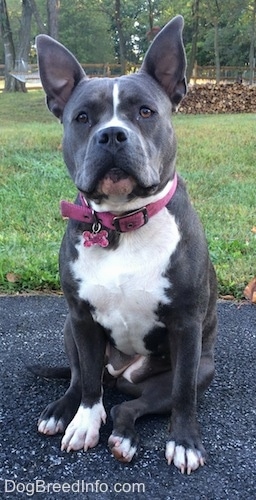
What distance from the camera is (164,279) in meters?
2.32

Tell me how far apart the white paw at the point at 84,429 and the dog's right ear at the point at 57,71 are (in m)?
1.24

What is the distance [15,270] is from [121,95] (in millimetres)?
2272

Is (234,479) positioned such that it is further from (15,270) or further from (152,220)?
(15,270)

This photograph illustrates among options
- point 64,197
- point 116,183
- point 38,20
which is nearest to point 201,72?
point 38,20

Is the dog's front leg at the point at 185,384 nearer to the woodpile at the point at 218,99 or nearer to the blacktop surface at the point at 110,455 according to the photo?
the blacktop surface at the point at 110,455

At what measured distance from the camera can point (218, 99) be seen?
56.9ft

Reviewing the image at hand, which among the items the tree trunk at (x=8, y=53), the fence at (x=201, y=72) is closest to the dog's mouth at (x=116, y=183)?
the tree trunk at (x=8, y=53)

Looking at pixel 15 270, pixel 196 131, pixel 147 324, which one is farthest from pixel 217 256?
pixel 196 131

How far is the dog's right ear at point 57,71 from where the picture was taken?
256cm

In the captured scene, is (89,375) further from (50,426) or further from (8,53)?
(8,53)

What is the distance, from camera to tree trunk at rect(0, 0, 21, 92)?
26.0 meters

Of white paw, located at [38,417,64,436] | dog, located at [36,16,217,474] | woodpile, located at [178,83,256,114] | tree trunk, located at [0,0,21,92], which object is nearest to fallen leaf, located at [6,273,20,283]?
dog, located at [36,16,217,474]

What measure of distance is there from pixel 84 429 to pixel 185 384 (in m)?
0.44

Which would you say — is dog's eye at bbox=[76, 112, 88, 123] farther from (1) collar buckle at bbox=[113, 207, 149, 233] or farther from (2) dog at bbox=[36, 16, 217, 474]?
(1) collar buckle at bbox=[113, 207, 149, 233]
